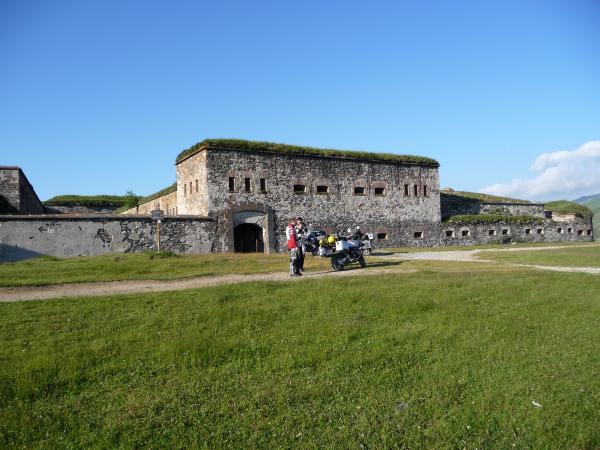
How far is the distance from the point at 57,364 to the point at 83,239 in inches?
565

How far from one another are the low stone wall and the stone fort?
0.12ft

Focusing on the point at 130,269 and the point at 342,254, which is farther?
the point at 342,254

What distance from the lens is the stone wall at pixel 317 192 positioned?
22.6m

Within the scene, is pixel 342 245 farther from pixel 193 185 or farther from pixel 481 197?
pixel 481 197

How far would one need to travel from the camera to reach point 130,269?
1352 centimetres

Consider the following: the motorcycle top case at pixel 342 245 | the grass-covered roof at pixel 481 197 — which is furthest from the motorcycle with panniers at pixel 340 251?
the grass-covered roof at pixel 481 197

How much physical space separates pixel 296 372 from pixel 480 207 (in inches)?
1203

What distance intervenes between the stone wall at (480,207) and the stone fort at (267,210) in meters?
0.11

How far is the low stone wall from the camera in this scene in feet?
59.7

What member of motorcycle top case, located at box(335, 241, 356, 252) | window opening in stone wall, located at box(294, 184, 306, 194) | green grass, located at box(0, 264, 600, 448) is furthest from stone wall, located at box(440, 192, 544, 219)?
green grass, located at box(0, 264, 600, 448)

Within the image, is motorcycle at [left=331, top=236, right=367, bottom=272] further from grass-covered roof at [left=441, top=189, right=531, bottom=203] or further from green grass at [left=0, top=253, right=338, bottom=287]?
grass-covered roof at [left=441, top=189, right=531, bottom=203]

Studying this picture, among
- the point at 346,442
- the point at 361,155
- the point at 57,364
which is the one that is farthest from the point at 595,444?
the point at 361,155

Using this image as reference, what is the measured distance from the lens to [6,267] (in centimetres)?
1359

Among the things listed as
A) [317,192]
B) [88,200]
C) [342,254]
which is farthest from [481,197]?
[88,200]
